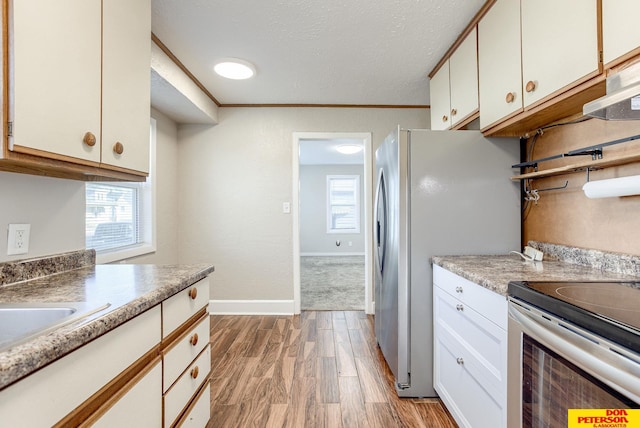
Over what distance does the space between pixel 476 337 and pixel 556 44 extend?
1.27 meters

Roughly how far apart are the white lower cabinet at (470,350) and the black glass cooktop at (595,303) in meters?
0.17

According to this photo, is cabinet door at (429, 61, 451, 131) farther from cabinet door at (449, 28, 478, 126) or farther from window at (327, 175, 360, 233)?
window at (327, 175, 360, 233)

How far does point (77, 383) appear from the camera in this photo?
2.35 ft

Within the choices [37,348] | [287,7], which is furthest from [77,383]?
[287,7]

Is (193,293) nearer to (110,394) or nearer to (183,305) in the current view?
(183,305)

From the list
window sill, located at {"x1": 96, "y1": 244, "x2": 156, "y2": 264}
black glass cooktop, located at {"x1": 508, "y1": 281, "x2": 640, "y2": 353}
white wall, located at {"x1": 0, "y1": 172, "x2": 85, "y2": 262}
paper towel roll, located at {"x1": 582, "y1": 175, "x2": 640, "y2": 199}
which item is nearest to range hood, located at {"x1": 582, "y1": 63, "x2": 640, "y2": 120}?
paper towel roll, located at {"x1": 582, "y1": 175, "x2": 640, "y2": 199}

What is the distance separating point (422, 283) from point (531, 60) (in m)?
A: 1.25

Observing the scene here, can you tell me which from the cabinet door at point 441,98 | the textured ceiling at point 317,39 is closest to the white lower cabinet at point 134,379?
the textured ceiling at point 317,39

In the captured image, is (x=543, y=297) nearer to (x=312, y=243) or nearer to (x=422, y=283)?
(x=422, y=283)

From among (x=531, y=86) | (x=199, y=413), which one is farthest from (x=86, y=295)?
(x=531, y=86)

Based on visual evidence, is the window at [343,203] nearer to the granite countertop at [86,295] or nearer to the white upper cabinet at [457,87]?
the white upper cabinet at [457,87]

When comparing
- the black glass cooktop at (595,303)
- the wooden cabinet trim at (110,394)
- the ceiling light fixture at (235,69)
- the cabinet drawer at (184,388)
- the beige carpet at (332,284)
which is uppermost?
the ceiling light fixture at (235,69)

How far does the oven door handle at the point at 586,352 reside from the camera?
0.67 meters

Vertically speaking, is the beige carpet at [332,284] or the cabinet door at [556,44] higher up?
the cabinet door at [556,44]
